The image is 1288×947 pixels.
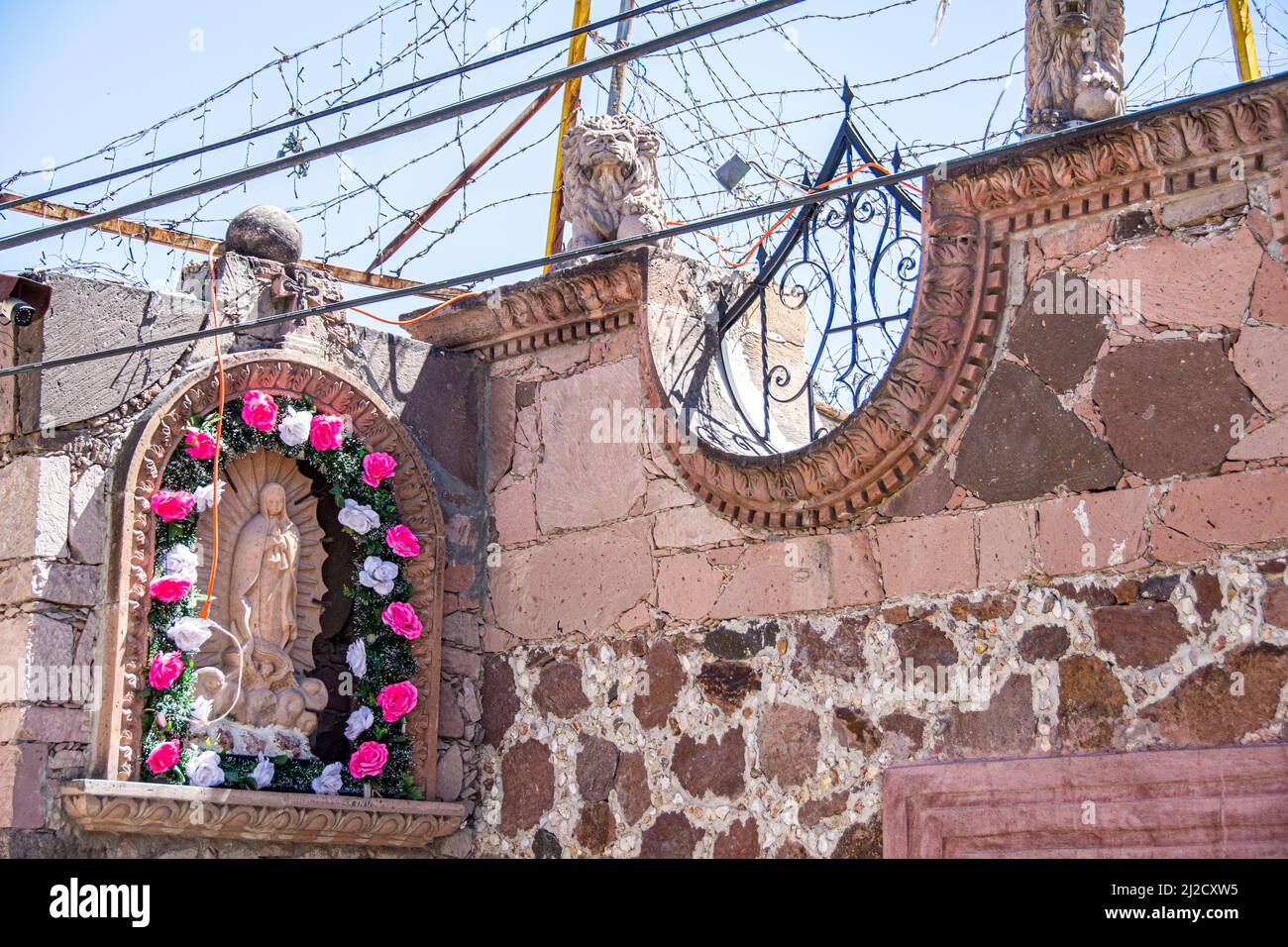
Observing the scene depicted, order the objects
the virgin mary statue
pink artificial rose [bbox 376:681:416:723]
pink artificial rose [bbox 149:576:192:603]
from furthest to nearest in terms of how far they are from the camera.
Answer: pink artificial rose [bbox 376:681:416:723]
the virgin mary statue
pink artificial rose [bbox 149:576:192:603]

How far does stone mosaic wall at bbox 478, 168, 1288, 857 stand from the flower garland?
49 cm

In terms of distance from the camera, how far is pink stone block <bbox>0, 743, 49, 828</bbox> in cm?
586

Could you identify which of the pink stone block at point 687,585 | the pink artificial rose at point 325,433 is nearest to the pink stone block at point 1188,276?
the pink stone block at point 687,585

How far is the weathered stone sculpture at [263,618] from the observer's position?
6.56 meters

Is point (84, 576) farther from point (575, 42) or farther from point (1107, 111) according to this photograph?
point (575, 42)

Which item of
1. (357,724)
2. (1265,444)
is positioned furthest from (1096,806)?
(357,724)

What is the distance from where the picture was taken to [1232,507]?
5.21 m

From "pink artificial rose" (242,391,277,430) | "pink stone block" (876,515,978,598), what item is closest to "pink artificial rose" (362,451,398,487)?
"pink artificial rose" (242,391,277,430)

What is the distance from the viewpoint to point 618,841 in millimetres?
6594

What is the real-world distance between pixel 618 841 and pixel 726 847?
0.53m

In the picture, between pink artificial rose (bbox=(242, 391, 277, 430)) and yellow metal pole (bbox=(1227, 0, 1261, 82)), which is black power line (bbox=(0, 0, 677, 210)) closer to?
pink artificial rose (bbox=(242, 391, 277, 430))

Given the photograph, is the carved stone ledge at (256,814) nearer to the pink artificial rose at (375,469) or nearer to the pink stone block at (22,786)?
the pink stone block at (22,786)

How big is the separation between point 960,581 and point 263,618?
2754 millimetres

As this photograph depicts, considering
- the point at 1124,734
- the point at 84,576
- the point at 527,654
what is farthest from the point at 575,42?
the point at 1124,734
